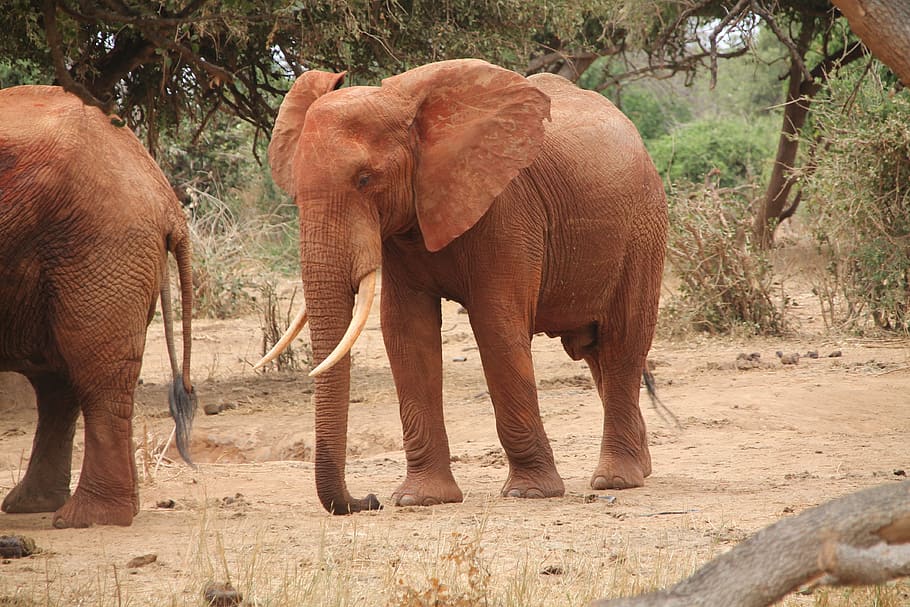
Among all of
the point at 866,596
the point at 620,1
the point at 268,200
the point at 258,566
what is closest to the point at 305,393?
the point at 620,1

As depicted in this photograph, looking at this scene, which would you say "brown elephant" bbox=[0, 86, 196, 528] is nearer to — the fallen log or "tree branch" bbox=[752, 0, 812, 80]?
the fallen log

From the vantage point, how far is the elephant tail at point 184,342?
6.41 m

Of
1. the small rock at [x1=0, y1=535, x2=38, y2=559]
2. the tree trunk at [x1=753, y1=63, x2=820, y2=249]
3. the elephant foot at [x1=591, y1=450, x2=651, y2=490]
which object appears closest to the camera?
the small rock at [x1=0, y1=535, x2=38, y2=559]

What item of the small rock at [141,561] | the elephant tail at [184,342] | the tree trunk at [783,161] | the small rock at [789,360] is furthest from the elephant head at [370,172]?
the tree trunk at [783,161]

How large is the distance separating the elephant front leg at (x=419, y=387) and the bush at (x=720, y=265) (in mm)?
6857

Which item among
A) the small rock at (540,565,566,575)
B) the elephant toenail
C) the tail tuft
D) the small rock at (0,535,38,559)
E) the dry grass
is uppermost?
the tail tuft

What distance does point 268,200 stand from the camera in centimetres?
2228

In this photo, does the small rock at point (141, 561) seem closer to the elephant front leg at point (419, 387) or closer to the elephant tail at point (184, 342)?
the elephant tail at point (184, 342)

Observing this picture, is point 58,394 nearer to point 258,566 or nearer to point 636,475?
point 258,566

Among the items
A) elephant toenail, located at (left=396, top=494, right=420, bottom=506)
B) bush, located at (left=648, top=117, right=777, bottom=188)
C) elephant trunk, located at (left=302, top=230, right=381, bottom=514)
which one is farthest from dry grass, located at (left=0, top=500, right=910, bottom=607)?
bush, located at (left=648, top=117, right=777, bottom=188)

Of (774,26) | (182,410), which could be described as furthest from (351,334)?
(774,26)

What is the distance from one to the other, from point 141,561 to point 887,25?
3.44m

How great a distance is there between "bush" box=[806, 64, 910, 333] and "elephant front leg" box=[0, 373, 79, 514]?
26.7 feet

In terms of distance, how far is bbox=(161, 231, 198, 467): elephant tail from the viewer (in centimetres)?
641
